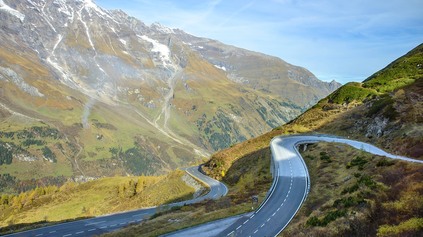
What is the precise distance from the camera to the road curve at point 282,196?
38188mm

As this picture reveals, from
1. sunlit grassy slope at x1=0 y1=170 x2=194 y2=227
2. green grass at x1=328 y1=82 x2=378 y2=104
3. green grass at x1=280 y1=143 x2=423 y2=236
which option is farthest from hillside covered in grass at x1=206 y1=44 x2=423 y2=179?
sunlit grassy slope at x1=0 y1=170 x2=194 y2=227

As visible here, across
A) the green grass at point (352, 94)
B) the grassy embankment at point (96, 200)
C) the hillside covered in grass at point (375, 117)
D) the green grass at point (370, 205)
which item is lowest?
the grassy embankment at point (96, 200)

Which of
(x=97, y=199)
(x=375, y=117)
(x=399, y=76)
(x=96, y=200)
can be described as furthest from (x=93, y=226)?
(x=399, y=76)

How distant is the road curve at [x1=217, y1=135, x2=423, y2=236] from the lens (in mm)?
38188

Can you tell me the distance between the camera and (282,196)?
1898 inches

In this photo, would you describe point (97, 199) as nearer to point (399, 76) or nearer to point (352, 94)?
point (352, 94)

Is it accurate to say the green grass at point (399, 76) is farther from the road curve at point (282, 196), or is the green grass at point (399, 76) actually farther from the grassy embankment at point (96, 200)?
the grassy embankment at point (96, 200)

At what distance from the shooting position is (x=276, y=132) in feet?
324

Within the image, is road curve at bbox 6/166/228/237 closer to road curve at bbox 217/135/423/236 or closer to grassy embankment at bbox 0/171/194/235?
grassy embankment at bbox 0/171/194/235

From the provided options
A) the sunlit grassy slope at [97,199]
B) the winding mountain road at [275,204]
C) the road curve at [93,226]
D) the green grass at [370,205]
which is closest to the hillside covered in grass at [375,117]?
the winding mountain road at [275,204]

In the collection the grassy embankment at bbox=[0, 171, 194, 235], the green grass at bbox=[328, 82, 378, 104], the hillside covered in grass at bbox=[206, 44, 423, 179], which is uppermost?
the green grass at bbox=[328, 82, 378, 104]

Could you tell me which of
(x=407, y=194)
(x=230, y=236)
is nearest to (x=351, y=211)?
(x=407, y=194)

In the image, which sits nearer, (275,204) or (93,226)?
(275,204)

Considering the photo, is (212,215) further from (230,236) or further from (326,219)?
(326,219)
